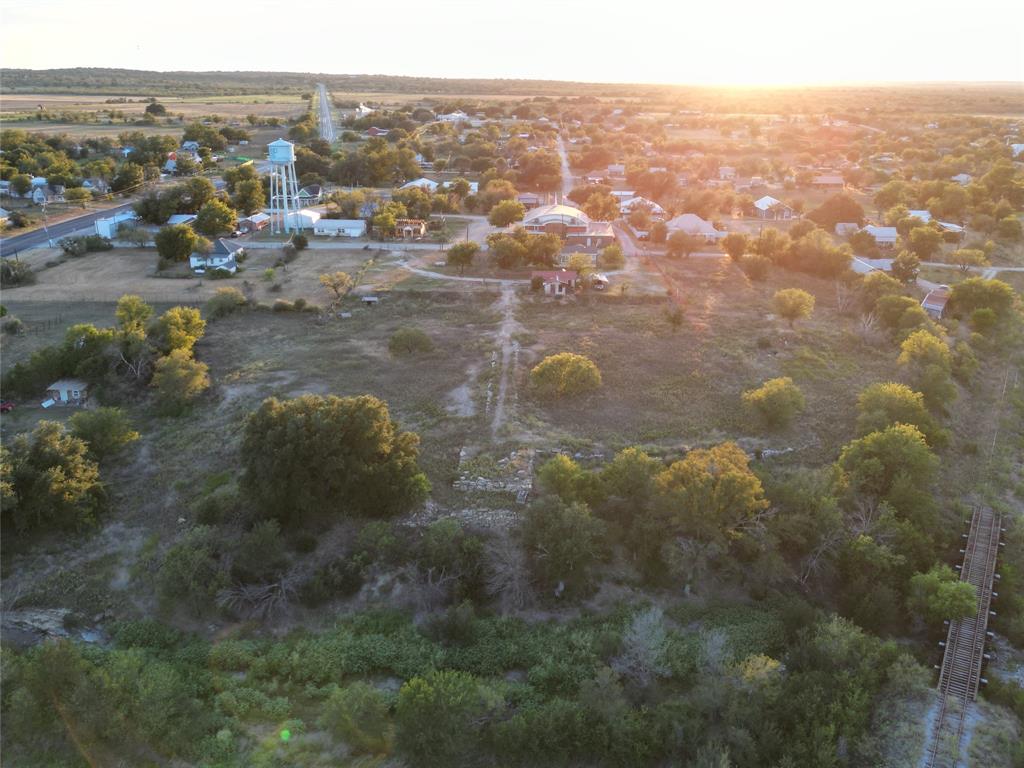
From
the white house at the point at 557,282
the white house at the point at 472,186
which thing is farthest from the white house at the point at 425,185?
the white house at the point at 557,282

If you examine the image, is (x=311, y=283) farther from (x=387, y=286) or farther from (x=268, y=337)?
(x=268, y=337)

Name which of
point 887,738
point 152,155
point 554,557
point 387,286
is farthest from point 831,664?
point 152,155

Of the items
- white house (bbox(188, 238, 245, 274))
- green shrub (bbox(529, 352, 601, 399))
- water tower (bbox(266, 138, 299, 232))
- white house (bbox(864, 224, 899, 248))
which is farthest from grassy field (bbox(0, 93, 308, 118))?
green shrub (bbox(529, 352, 601, 399))

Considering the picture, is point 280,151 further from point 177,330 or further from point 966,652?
point 966,652

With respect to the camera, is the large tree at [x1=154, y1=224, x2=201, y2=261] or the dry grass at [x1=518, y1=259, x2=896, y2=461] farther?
the large tree at [x1=154, y1=224, x2=201, y2=261]

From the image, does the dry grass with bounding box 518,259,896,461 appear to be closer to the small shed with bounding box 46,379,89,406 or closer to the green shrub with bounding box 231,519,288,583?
the green shrub with bounding box 231,519,288,583

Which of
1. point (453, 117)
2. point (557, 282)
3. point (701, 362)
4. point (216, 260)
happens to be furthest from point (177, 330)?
point (453, 117)

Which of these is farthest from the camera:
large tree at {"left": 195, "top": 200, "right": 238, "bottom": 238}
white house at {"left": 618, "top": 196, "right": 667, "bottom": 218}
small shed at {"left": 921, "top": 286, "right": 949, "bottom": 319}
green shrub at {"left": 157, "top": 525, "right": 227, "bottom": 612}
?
white house at {"left": 618, "top": 196, "right": 667, "bottom": 218}

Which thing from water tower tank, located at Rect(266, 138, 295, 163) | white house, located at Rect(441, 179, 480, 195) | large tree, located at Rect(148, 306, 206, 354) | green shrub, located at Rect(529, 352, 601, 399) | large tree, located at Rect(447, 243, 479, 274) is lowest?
green shrub, located at Rect(529, 352, 601, 399)
